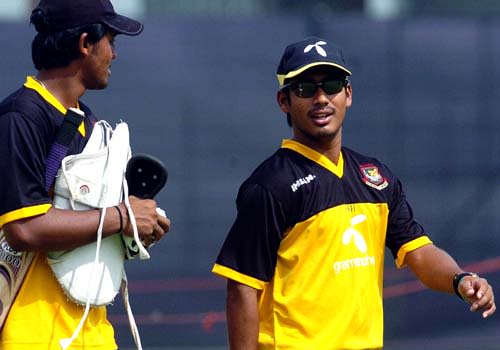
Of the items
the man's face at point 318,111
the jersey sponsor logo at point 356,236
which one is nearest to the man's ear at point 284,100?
the man's face at point 318,111

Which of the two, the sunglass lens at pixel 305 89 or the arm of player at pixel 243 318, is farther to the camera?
the sunglass lens at pixel 305 89

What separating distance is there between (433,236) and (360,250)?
3427 millimetres

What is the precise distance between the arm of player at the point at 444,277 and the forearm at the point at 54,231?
1.20 m

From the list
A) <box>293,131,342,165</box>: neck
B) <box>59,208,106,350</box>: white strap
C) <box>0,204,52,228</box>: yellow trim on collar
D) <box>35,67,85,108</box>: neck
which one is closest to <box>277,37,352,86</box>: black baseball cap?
<box>293,131,342,165</box>: neck

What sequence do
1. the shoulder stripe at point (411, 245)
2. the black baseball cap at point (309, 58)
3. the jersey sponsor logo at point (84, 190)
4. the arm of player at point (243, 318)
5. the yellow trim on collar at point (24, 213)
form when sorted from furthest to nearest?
the shoulder stripe at point (411, 245), the black baseball cap at point (309, 58), the arm of player at point (243, 318), the jersey sponsor logo at point (84, 190), the yellow trim on collar at point (24, 213)

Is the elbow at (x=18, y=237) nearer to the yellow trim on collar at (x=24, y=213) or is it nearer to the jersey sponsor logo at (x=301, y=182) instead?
the yellow trim on collar at (x=24, y=213)

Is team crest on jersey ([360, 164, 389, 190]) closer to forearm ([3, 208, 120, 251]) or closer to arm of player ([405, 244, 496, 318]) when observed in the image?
arm of player ([405, 244, 496, 318])

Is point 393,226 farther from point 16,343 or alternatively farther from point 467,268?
point 467,268

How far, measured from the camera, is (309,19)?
7.22 m

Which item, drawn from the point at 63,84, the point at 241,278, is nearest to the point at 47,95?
the point at 63,84

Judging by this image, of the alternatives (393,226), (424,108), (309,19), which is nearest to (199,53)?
(309,19)

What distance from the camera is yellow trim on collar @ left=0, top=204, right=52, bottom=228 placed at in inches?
136

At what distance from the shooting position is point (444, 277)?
4055 mm

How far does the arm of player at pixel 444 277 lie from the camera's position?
3.83 m
